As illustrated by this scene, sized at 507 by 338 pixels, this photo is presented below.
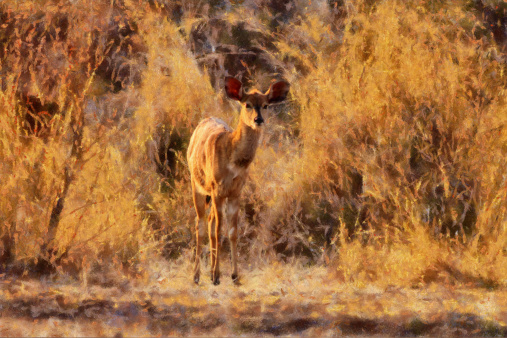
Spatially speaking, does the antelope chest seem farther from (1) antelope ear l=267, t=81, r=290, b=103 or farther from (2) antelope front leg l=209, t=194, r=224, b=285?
(1) antelope ear l=267, t=81, r=290, b=103

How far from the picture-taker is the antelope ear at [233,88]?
695 cm

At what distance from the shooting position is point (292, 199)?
820 cm

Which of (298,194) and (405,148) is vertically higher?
(405,148)

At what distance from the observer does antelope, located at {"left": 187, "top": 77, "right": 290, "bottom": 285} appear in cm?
695

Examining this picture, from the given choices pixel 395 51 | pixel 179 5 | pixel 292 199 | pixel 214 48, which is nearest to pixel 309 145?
pixel 292 199

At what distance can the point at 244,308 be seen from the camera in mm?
6449

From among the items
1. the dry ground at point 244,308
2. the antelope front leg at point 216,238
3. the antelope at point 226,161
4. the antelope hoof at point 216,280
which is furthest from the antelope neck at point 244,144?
the dry ground at point 244,308

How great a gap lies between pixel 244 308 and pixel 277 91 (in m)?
2.15

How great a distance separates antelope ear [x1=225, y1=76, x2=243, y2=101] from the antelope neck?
0.27m

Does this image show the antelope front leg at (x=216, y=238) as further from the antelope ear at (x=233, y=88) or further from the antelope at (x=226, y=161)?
the antelope ear at (x=233, y=88)

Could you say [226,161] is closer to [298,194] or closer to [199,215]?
[199,215]

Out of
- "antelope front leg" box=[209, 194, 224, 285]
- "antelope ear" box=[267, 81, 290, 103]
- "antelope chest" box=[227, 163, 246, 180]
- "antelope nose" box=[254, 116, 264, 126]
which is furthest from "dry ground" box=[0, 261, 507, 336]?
"antelope ear" box=[267, 81, 290, 103]

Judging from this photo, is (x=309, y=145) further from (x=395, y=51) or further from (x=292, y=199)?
(x=395, y=51)

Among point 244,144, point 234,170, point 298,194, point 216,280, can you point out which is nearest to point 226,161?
point 234,170
